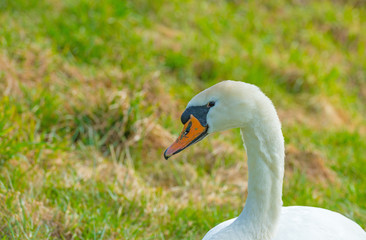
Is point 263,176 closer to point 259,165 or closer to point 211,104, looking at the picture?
point 259,165

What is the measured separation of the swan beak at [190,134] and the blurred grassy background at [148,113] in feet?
2.91

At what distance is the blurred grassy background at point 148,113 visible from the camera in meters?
3.68

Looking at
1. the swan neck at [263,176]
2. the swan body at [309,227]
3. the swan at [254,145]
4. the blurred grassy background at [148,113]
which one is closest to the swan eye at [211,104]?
the swan at [254,145]

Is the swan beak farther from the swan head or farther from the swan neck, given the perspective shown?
the swan neck

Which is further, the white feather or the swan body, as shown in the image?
the swan body

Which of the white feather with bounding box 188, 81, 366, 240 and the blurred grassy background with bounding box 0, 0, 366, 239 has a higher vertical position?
the white feather with bounding box 188, 81, 366, 240

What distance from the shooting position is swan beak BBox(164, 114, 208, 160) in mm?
2709

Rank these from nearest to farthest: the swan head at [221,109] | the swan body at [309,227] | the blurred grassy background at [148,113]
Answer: the swan head at [221,109], the swan body at [309,227], the blurred grassy background at [148,113]

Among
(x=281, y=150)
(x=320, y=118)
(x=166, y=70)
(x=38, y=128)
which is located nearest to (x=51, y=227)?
(x=38, y=128)

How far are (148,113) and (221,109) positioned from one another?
6.93ft

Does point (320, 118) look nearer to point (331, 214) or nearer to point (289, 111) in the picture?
point (289, 111)

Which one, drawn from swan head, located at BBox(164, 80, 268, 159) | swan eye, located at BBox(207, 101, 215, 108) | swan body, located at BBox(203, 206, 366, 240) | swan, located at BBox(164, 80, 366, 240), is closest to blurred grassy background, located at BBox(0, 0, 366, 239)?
swan body, located at BBox(203, 206, 366, 240)

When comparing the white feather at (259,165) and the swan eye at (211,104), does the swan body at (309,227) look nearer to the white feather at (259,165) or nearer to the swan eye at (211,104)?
the white feather at (259,165)

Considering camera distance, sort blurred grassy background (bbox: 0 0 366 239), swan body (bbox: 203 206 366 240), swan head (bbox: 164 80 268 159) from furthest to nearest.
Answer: blurred grassy background (bbox: 0 0 366 239) → swan body (bbox: 203 206 366 240) → swan head (bbox: 164 80 268 159)
